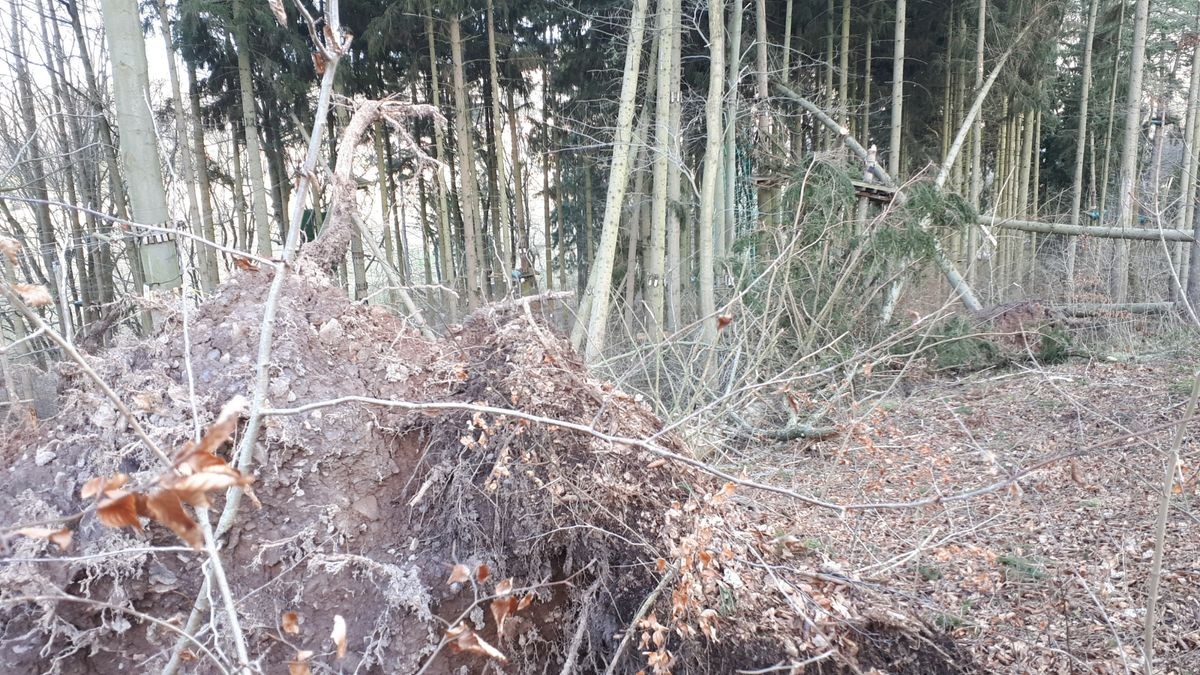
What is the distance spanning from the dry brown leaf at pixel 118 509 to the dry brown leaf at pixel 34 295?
0.56 metres

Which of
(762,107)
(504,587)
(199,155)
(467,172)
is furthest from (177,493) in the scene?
(199,155)

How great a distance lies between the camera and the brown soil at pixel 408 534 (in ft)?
6.52

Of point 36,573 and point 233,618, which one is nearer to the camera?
point 233,618

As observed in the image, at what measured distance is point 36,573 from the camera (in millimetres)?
1809

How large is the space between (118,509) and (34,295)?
63 centimetres

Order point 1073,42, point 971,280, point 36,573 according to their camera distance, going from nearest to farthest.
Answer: point 36,573
point 971,280
point 1073,42

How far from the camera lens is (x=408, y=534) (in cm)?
228

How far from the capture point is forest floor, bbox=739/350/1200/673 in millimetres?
2771

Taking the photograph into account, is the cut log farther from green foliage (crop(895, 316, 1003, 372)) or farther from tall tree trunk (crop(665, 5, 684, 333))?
tall tree trunk (crop(665, 5, 684, 333))

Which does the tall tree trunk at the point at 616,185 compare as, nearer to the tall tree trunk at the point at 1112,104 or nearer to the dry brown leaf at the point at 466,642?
the dry brown leaf at the point at 466,642

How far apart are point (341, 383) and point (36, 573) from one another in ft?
3.43

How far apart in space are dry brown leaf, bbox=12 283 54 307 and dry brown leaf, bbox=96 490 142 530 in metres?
0.56

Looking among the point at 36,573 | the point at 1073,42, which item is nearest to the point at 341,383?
the point at 36,573

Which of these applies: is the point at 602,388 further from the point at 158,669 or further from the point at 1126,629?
the point at 1126,629
